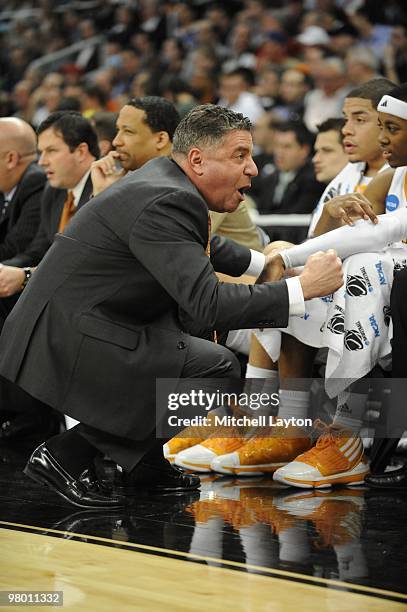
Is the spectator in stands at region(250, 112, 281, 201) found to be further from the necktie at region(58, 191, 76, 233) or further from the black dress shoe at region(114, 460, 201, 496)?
the black dress shoe at region(114, 460, 201, 496)

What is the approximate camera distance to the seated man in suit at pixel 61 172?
4.79 meters

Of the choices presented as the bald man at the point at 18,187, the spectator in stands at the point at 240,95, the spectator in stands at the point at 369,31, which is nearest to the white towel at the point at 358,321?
the bald man at the point at 18,187

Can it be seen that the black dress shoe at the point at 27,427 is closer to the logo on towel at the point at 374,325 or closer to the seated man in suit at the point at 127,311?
the seated man in suit at the point at 127,311

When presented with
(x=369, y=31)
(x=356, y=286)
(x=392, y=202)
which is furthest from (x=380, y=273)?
(x=369, y=31)

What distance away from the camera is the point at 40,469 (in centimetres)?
329

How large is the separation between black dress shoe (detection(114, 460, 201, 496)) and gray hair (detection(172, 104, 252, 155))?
1063 mm

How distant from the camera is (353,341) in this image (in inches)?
146

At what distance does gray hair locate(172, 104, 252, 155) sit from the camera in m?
3.21

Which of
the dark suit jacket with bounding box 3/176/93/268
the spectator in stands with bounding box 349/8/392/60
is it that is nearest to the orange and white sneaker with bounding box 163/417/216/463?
the dark suit jacket with bounding box 3/176/93/268

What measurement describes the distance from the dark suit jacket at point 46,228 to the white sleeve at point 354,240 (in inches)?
53.9

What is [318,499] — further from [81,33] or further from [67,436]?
[81,33]

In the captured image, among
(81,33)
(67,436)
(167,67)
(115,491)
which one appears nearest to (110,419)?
(67,436)

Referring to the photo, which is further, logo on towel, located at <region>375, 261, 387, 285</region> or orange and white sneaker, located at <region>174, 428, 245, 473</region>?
orange and white sneaker, located at <region>174, 428, 245, 473</region>

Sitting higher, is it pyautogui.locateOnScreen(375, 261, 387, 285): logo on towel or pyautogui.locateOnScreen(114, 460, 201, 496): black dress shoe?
pyautogui.locateOnScreen(375, 261, 387, 285): logo on towel
